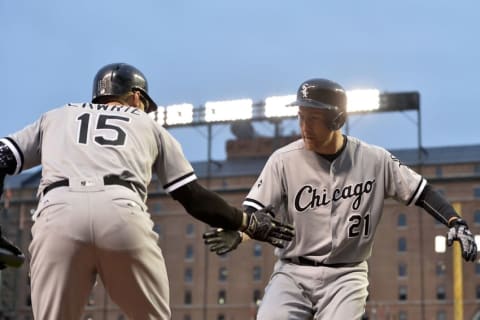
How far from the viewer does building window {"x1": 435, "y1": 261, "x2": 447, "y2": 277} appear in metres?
84.4

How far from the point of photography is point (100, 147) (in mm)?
4840

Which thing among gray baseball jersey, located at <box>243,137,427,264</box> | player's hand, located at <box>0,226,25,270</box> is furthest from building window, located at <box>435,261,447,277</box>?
player's hand, located at <box>0,226,25,270</box>

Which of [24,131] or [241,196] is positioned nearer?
[24,131]

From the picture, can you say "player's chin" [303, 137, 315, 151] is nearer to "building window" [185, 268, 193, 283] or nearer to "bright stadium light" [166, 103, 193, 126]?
"bright stadium light" [166, 103, 193, 126]

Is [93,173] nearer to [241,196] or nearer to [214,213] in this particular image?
[214,213]

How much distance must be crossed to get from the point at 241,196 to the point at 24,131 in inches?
3381

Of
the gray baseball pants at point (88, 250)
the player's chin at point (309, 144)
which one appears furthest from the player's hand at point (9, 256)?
the player's chin at point (309, 144)

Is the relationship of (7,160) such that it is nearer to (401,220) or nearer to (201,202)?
(201,202)

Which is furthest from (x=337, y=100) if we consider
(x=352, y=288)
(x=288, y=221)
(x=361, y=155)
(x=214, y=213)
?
(x=214, y=213)

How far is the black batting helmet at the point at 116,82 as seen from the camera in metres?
5.32

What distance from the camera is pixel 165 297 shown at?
492cm

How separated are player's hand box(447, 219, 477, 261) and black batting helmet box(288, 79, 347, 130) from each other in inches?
45.5

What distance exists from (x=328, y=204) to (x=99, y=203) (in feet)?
7.37

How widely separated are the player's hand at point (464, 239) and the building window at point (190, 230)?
288 ft
